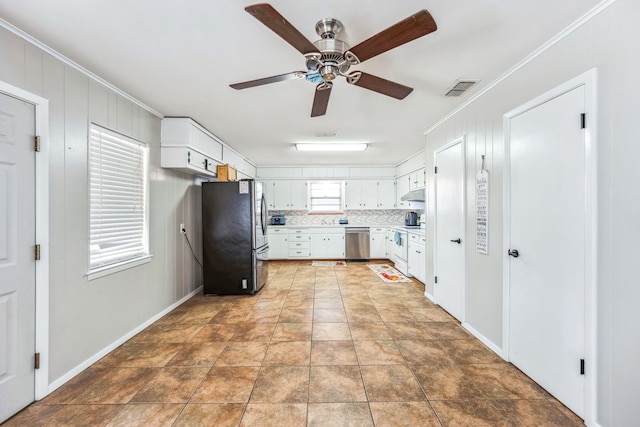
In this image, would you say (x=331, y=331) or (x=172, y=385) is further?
(x=331, y=331)

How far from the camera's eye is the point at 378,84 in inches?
75.3

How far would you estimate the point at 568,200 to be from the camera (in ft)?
5.47

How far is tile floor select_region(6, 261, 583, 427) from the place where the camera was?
1.63 m

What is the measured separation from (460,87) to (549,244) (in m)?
1.54

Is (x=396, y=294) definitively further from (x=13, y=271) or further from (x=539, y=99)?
(x=13, y=271)

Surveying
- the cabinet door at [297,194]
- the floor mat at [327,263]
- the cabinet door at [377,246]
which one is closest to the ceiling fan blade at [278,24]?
the floor mat at [327,263]

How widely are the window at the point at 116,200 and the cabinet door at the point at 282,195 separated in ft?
13.0

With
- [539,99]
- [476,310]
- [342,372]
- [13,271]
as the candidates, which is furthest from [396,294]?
[13,271]

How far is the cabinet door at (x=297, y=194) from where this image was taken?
6.80 metres

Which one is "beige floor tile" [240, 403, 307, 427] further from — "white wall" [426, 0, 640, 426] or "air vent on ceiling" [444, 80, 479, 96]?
"air vent on ceiling" [444, 80, 479, 96]

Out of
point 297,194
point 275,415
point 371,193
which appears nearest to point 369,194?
point 371,193

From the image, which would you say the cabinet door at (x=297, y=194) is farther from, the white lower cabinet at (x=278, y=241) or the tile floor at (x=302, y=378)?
the tile floor at (x=302, y=378)

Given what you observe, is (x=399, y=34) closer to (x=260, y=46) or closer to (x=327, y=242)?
(x=260, y=46)

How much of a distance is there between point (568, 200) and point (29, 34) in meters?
3.58
